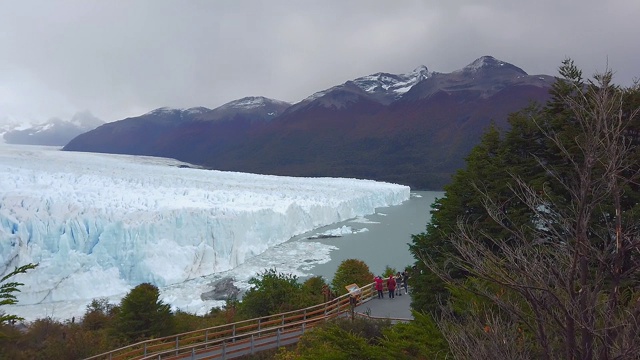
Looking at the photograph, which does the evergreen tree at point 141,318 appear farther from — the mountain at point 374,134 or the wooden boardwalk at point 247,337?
the mountain at point 374,134

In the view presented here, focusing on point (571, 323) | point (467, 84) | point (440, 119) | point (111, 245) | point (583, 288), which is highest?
point (467, 84)

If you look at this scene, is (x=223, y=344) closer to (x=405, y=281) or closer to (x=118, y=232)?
(x=405, y=281)

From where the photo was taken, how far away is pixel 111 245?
21.0m

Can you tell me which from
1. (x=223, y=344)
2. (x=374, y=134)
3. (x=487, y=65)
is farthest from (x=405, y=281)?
(x=487, y=65)

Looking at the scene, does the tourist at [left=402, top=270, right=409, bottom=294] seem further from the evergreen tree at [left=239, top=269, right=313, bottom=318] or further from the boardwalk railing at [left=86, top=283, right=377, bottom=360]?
the evergreen tree at [left=239, top=269, right=313, bottom=318]

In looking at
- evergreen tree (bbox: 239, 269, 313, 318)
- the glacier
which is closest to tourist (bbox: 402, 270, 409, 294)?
evergreen tree (bbox: 239, 269, 313, 318)

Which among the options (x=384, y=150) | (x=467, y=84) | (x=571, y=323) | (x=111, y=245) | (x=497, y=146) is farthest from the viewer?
(x=467, y=84)

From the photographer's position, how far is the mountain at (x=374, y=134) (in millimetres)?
119625

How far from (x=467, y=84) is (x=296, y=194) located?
6163 inches

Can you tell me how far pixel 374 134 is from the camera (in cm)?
15325

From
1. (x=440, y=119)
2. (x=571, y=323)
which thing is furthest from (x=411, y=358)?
(x=440, y=119)

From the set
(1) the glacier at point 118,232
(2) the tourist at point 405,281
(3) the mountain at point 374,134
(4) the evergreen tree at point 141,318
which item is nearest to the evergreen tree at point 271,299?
(4) the evergreen tree at point 141,318

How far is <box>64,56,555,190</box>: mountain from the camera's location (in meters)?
120

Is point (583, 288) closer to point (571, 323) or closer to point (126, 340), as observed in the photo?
point (571, 323)
